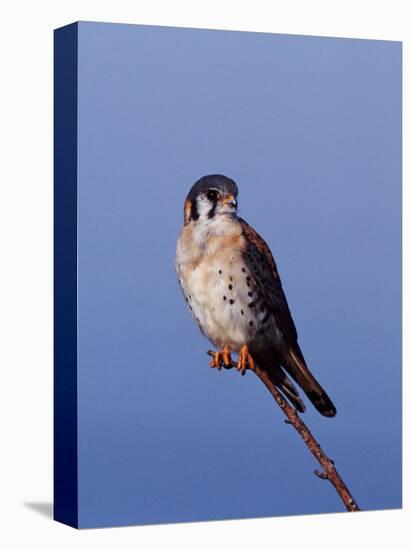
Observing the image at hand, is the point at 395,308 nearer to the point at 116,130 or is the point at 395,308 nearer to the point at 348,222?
the point at 348,222

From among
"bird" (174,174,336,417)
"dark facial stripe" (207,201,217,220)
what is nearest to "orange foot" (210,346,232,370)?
"bird" (174,174,336,417)

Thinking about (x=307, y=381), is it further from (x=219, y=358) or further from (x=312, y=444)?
(x=219, y=358)

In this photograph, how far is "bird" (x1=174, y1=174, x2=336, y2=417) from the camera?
7160 millimetres

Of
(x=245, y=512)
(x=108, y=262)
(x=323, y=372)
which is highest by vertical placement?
(x=108, y=262)

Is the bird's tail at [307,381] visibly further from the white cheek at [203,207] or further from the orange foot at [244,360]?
the white cheek at [203,207]

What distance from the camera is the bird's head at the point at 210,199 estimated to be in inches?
282

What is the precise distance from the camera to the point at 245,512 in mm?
7363

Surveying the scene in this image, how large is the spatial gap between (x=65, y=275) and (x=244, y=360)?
35.3 inches

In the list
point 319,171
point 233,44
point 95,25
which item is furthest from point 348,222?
point 95,25

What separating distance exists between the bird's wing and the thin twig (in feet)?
0.77

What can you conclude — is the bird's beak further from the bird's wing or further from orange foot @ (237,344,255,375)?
orange foot @ (237,344,255,375)

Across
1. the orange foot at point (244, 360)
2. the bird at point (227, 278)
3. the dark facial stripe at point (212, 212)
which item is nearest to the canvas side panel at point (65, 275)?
the bird at point (227, 278)

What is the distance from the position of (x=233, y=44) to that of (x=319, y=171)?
0.72m

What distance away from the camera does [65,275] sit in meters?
7.03
